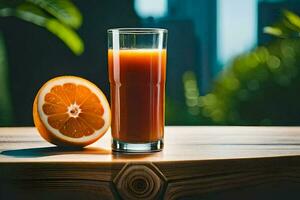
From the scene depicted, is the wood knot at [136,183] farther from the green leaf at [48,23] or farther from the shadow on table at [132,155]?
the green leaf at [48,23]

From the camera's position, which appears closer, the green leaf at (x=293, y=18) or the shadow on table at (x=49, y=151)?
the shadow on table at (x=49, y=151)

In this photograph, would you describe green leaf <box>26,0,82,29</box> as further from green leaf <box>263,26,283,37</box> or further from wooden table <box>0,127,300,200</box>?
wooden table <box>0,127,300,200</box>

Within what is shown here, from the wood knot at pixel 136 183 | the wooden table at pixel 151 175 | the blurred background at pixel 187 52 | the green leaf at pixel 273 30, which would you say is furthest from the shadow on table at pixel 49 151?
the green leaf at pixel 273 30

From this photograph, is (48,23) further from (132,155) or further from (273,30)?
(132,155)

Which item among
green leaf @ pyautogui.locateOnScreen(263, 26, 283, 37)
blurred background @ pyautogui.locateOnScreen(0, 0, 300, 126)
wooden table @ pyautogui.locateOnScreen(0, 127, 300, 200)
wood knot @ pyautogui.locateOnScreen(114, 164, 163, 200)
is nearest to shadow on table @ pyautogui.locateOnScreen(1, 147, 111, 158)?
wooden table @ pyautogui.locateOnScreen(0, 127, 300, 200)

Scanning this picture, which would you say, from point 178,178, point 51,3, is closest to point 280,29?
point 51,3

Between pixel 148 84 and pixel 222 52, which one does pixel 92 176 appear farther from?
pixel 222 52
